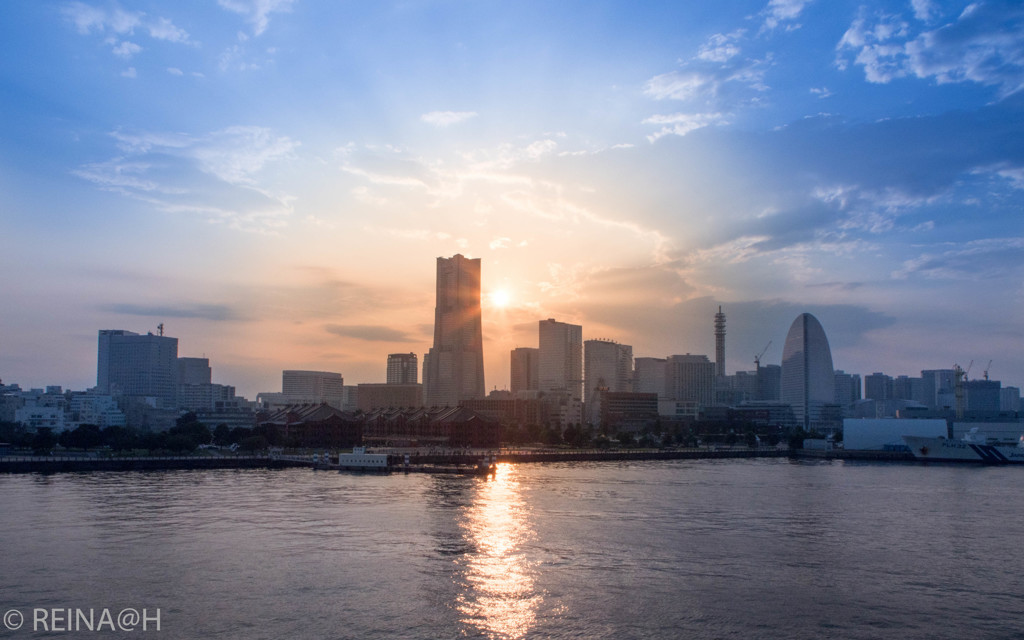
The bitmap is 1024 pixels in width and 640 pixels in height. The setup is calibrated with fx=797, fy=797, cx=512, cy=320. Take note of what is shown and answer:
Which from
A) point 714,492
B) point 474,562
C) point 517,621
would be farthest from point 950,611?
point 714,492

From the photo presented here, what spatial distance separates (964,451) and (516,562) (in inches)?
4144

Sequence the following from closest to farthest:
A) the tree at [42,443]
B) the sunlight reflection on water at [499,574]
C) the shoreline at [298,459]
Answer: the sunlight reflection on water at [499,574] < the shoreline at [298,459] < the tree at [42,443]

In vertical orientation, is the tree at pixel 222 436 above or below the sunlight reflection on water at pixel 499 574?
above

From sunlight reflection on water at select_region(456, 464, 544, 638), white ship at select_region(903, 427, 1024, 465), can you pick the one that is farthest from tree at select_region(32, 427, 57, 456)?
white ship at select_region(903, 427, 1024, 465)

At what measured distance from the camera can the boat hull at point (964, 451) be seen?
114188 mm

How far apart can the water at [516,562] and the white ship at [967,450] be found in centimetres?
6110

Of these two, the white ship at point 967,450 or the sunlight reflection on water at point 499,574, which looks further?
the white ship at point 967,450

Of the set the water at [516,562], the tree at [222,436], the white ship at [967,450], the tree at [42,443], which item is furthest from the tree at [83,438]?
the white ship at [967,450]

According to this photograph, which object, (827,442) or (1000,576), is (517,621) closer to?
(1000,576)

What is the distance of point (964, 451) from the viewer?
11625cm

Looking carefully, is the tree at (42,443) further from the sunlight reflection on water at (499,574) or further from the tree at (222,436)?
the sunlight reflection on water at (499,574)

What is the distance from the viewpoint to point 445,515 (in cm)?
4903

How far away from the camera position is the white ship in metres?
114

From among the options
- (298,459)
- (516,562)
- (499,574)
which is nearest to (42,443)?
(298,459)
